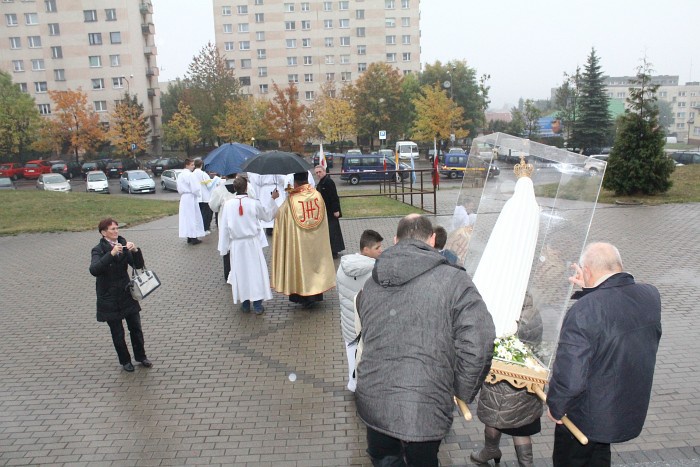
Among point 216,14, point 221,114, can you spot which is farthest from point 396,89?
point 216,14

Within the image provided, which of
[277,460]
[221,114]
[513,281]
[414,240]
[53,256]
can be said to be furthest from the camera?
[221,114]

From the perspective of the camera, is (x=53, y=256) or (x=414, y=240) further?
(x=53, y=256)

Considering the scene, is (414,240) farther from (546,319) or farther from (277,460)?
(277,460)

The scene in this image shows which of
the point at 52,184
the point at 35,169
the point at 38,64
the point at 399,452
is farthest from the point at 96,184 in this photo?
the point at 38,64

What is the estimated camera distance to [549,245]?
425cm

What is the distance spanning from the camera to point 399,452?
9.37 ft

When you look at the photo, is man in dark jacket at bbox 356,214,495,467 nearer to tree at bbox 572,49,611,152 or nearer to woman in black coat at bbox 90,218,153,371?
woman in black coat at bbox 90,218,153,371

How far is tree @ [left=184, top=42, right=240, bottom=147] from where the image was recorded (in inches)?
2058

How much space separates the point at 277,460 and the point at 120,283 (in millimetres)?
2643

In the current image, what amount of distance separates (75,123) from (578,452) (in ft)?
176

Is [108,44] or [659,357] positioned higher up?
[108,44]

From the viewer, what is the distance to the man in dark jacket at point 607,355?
304 cm

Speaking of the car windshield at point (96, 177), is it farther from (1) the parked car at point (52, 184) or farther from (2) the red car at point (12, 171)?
(2) the red car at point (12, 171)

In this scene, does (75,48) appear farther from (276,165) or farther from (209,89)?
(276,165)
